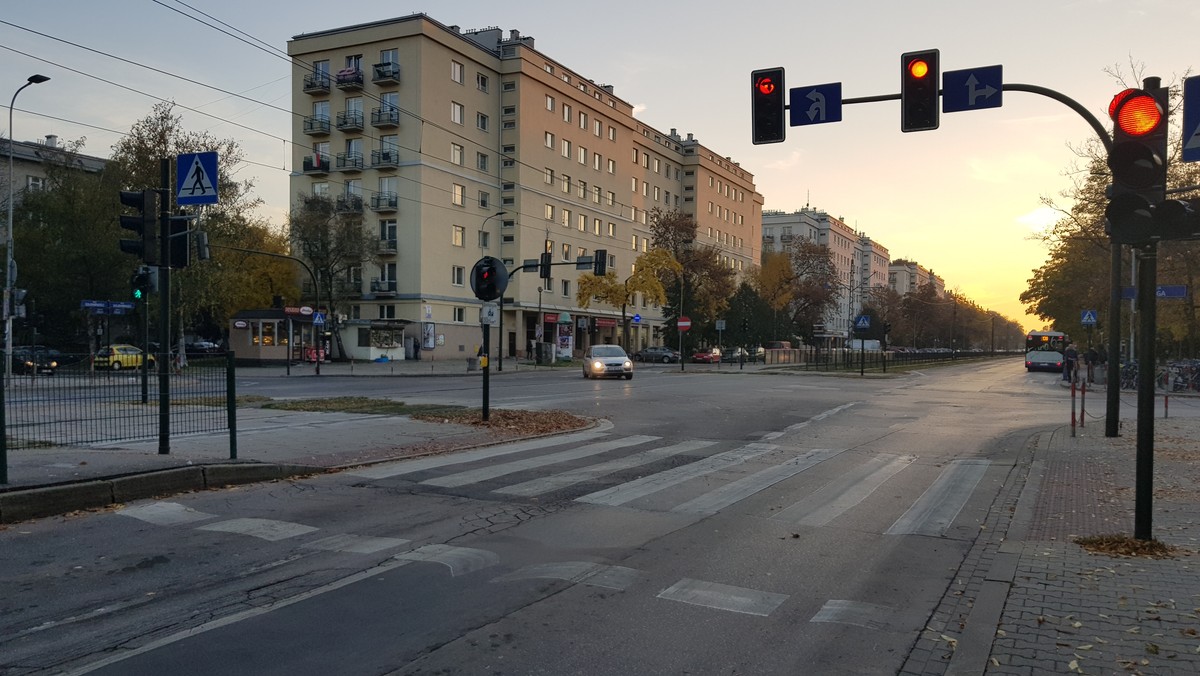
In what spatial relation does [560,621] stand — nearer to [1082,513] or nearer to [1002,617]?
[1002,617]

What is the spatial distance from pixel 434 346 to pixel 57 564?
49.8 meters

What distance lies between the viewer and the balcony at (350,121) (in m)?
55.5

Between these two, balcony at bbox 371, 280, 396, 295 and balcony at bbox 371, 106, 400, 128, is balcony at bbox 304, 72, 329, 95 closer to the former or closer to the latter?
balcony at bbox 371, 106, 400, 128

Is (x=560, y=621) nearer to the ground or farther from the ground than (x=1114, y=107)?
nearer to the ground

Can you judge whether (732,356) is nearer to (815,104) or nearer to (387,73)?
(387,73)

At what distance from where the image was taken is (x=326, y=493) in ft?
27.4

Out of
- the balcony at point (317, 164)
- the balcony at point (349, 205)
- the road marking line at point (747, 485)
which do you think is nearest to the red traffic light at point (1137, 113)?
the road marking line at point (747, 485)

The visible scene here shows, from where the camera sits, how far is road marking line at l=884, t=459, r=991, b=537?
286 inches

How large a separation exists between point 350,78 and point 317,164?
6.97 meters

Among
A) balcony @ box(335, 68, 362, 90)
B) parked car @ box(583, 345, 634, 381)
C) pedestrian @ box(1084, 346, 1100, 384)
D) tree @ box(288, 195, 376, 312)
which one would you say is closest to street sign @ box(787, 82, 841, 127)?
parked car @ box(583, 345, 634, 381)

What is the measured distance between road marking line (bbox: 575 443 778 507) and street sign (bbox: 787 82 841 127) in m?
5.16

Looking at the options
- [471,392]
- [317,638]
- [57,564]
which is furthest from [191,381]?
[471,392]

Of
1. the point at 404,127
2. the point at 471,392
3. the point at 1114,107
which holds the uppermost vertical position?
the point at 404,127

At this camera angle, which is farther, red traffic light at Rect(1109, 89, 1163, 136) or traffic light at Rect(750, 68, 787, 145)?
traffic light at Rect(750, 68, 787, 145)
